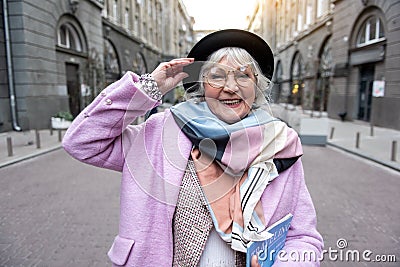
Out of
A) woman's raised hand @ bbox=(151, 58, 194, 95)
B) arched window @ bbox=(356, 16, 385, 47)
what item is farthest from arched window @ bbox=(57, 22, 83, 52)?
woman's raised hand @ bbox=(151, 58, 194, 95)

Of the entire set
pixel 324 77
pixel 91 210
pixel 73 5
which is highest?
pixel 73 5

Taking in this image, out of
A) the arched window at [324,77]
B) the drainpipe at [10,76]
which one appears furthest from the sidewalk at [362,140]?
the drainpipe at [10,76]

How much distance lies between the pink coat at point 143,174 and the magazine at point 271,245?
0.13 ft

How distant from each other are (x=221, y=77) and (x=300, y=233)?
0.74 metres

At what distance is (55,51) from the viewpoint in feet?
51.9

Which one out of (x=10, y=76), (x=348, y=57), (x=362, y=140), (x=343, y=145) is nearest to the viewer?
(x=343, y=145)

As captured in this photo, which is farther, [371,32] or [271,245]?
[371,32]

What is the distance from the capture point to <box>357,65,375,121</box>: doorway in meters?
18.4

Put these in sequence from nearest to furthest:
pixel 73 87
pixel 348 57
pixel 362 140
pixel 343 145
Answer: pixel 343 145, pixel 362 140, pixel 73 87, pixel 348 57

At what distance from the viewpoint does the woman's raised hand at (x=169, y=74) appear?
135 centimetres

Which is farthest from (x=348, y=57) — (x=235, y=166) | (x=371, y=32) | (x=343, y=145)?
(x=235, y=166)

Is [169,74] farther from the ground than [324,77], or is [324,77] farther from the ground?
[324,77]

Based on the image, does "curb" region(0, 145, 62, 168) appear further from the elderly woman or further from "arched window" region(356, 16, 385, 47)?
"arched window" region(356, 16, 385, 47)

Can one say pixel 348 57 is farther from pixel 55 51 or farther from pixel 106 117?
pixel 106 117
